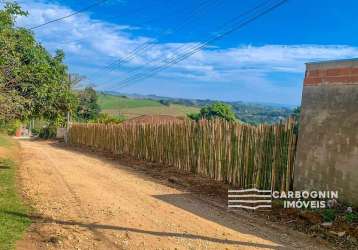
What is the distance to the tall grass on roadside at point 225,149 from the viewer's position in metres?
10.1

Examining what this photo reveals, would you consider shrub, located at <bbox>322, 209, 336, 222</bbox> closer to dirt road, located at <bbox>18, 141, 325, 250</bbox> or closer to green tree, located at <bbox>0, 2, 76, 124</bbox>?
dirt road, located at <bbox>18, 141, 325, 250</bbox>

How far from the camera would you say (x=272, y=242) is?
6684mm

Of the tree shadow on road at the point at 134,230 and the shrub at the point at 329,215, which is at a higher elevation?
the shrub at the point at 329,215

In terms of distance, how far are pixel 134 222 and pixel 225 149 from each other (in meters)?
5.27

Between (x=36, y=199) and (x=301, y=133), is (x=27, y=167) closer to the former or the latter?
(x=36, y=199)

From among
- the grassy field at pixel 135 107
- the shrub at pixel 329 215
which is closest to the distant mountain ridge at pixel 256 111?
the grassy field at pixel 135 107

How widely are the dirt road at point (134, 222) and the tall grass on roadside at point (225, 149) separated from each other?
169cm

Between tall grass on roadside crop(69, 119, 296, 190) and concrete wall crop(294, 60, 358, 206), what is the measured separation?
401 millimetres

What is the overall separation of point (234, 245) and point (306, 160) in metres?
4.02

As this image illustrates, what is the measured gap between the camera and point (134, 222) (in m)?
7.59

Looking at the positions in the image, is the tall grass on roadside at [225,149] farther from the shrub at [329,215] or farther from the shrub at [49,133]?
the shrub at [49,133]

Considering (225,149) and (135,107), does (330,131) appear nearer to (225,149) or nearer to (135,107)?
(225,149)

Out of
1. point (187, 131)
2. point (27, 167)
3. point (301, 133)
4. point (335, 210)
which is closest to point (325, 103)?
point (301, 133)

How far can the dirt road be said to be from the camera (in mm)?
6398
